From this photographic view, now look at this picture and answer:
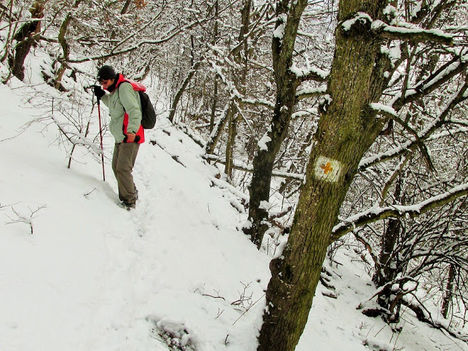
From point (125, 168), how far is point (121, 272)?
172cm

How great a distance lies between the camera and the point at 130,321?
8.50 ft

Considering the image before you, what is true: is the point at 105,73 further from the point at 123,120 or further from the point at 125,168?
the point at 125,168

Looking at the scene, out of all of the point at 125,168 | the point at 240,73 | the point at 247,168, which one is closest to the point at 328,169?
the point at 125,168

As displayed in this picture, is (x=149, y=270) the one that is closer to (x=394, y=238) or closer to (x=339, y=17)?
(x=339, y=17)

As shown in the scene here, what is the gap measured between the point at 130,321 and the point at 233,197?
17.2ft

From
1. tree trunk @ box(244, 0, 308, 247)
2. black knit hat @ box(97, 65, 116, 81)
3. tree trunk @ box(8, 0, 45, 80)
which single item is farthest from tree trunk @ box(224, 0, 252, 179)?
tree trunk @ box(8, 0, 45, 80)

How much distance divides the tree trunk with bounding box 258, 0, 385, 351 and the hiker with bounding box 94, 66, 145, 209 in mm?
2702

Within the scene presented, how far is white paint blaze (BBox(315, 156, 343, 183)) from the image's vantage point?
7.47 ft

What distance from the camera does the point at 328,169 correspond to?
7.51 ft

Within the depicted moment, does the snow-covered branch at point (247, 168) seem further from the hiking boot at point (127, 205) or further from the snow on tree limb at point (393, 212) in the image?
the hiking boot at point (127, 205)

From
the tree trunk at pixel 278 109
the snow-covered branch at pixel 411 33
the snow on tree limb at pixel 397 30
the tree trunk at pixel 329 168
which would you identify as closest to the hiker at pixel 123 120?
the tree trunk at pixel 278 109

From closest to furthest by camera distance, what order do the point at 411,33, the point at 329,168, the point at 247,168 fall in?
the point at 411,33 → the point at 329,168 → the point at 247,168

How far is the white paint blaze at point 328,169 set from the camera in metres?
2.28

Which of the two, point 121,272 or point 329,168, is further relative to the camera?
point 121,272
